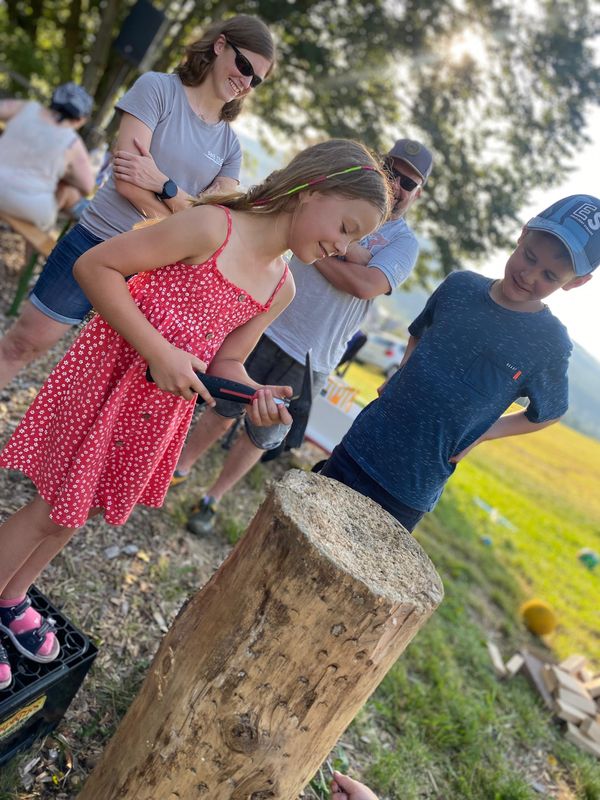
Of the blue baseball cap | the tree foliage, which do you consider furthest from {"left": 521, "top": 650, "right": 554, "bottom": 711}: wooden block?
the tree foliage

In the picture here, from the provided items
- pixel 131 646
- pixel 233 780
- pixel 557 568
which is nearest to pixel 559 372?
pixel 233 780

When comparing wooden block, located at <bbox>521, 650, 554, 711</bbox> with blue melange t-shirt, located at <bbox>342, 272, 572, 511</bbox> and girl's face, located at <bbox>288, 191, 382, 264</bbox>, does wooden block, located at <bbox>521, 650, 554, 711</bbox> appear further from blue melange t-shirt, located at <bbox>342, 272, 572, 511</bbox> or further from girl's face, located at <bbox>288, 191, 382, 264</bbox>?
girl's face, located at <bbox>288, 191, 382, 264</bbox>

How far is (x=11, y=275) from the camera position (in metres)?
5.36

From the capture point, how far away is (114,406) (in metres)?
1.59

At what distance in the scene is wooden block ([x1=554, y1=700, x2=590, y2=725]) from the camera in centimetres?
391

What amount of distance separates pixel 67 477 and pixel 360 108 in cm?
1159

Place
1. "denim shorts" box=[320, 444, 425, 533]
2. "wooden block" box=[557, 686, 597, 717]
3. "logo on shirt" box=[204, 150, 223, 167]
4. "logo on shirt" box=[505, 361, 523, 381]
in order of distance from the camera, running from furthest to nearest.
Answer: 1. "wooden block" box=[557, 686, 597, 717]
2. "logo on shirt" box=[204, 150, 223, 167]
3. "denim shorts" box=[320, 444, 425, 533]
4. "logo on shirt" box=[505, 361, 523, 381]

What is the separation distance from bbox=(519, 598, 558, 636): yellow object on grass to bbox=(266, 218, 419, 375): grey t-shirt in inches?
145

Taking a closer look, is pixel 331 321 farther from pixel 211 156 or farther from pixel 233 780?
pixel 233 780

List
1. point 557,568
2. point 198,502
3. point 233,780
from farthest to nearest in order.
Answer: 1. point 557,568
2. point 198,502
3. point 233,780

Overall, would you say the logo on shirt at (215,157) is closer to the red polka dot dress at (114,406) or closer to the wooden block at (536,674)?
the red polka dot dress at (114,406)

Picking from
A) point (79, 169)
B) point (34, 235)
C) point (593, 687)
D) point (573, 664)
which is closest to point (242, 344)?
point (34, 235)

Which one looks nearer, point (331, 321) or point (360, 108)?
point (331, 321)

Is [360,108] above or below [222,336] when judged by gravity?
above
